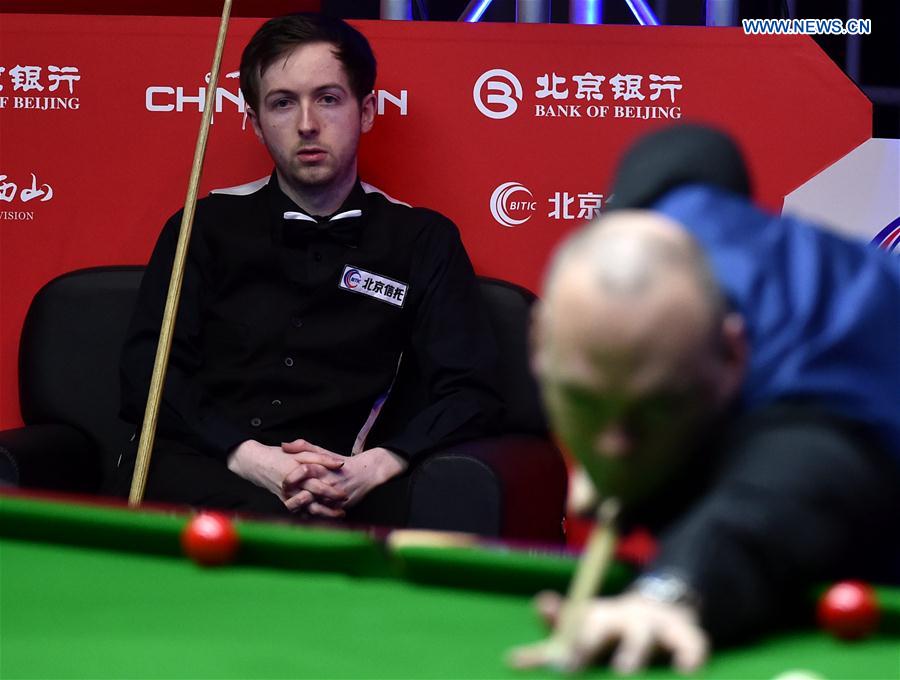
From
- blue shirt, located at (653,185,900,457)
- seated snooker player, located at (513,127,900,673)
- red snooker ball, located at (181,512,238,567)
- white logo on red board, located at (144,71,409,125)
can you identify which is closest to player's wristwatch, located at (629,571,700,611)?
seated snooker player, located at (513,127,900,673)

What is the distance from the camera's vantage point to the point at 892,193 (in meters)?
3.09

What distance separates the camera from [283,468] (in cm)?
260

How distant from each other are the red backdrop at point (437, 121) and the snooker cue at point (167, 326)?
0.38m

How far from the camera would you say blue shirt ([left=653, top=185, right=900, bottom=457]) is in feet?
4.36

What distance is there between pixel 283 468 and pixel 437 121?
41.2 inches

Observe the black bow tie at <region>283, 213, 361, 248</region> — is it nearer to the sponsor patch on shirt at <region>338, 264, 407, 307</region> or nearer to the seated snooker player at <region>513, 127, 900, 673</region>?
the sponsor patch on shirt at <region>338, 264, 407, 307</region>

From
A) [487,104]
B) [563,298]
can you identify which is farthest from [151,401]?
[563,298]

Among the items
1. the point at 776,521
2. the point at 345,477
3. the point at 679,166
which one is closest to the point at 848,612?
the point at 776,521

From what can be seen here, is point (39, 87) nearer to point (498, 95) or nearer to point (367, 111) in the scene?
point (367, 111)

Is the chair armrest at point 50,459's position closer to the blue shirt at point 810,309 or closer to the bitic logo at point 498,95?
the bitic logo at point 498,95

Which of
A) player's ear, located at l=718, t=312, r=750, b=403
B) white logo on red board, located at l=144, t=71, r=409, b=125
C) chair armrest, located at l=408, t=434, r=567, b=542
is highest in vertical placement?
white logo on red board, located at l=144, t=71, r=409, b=125

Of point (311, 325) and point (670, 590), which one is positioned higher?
point (311, 325)

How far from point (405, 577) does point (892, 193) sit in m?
2.11

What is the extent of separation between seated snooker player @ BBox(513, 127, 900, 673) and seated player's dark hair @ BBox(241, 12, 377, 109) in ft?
4.94
